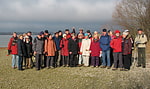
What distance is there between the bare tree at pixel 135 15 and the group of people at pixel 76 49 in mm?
15273

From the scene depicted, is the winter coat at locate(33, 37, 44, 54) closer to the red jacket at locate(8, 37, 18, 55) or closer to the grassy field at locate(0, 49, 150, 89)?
the red jacket at locate(8, 37, 18, 55)

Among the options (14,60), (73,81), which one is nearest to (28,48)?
(14,60)

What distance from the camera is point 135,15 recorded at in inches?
993

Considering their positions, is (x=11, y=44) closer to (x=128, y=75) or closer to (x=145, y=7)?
(x=128, y=75)

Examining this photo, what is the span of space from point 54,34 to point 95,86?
513 centimetres

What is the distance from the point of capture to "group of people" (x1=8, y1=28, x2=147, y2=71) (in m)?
9.91

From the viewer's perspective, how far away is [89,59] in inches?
449

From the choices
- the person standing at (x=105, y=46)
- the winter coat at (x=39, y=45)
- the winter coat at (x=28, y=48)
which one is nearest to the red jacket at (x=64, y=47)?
the winter coat at (x=39, y=45)

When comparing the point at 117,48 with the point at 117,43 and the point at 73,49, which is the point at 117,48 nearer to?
the point at 117,43

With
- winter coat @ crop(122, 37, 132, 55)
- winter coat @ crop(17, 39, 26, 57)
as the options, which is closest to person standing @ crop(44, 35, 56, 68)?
winter coat @ crop(17, 39, 26, 57)

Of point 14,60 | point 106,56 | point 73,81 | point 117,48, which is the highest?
point 117,48

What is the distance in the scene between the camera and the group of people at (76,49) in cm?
991

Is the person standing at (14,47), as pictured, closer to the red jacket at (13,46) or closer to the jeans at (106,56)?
the red jacket at (13,46)

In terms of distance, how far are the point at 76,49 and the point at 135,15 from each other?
55.9 feet
